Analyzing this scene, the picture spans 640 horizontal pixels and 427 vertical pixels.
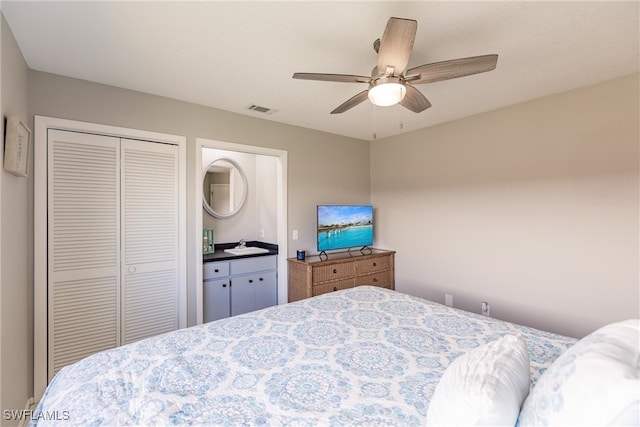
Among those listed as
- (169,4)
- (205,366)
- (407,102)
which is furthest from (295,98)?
(205,366)

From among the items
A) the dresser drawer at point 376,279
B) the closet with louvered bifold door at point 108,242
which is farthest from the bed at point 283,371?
the dresser drawer at point 376,279

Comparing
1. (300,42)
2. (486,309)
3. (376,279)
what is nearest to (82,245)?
(300,42)

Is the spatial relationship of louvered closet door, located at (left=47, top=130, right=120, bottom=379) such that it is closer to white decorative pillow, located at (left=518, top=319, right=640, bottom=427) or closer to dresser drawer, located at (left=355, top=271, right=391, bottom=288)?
dresser drawer, located at (left=355, top=271, right=391, bottom=288)

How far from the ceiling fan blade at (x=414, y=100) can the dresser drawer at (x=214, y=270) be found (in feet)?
7.71

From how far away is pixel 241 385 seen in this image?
1255mm

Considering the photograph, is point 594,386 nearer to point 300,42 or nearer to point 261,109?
point 300,42

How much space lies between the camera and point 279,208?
3639 millimetres

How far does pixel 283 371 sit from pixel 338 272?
225 centimetres

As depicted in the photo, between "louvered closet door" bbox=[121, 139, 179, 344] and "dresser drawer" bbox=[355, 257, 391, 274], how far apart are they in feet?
6.85

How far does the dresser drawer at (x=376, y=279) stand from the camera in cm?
380

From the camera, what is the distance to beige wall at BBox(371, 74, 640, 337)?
94.5 inches

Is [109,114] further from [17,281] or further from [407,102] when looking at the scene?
[407,102]

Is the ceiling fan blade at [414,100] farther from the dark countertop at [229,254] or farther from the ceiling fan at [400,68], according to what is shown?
the dark countertop at [229,254]

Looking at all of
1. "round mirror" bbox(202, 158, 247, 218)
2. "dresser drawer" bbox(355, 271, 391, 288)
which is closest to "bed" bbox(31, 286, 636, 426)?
"dresser drawer" bbox(355, 271, 391, 288)
